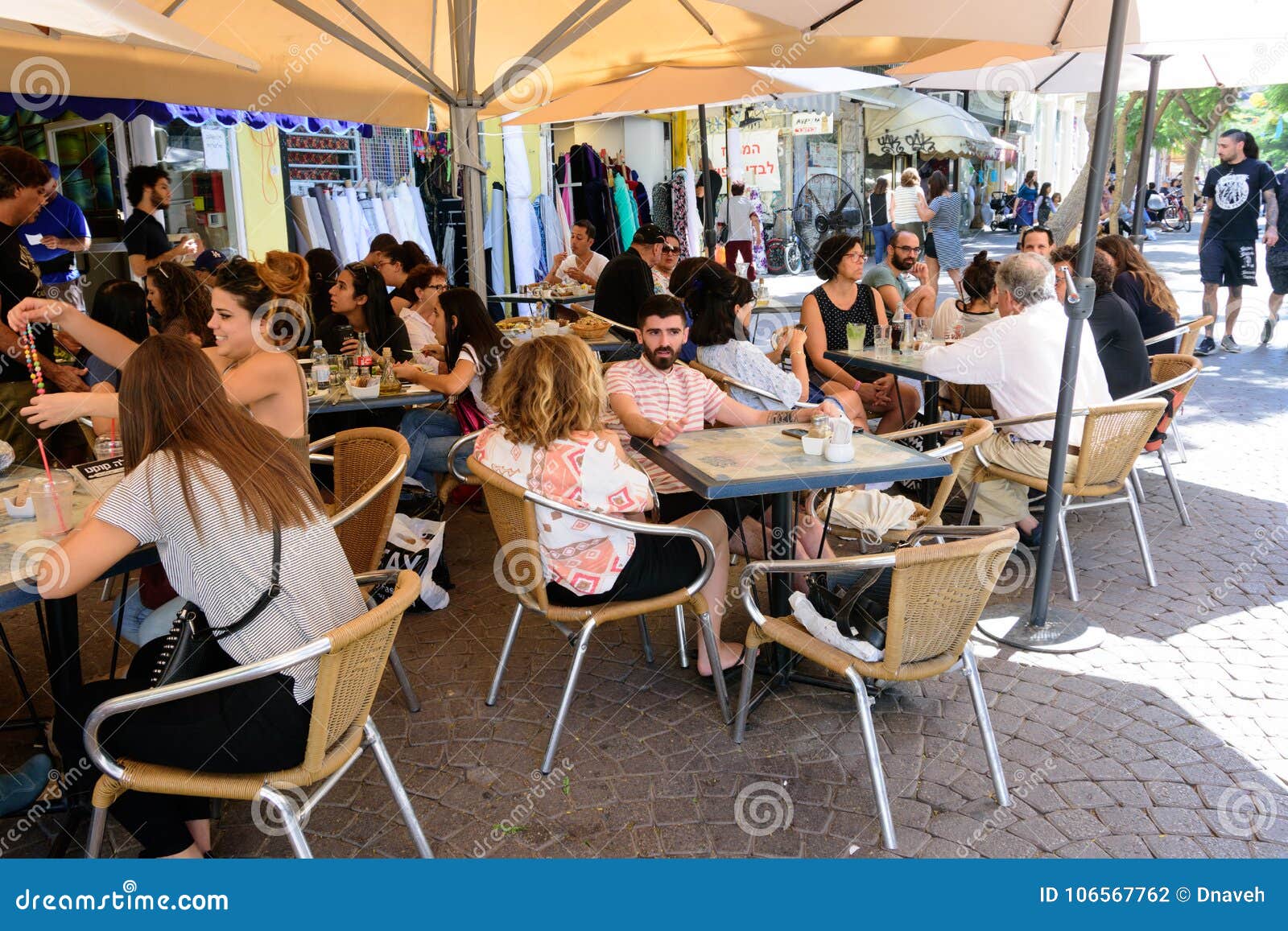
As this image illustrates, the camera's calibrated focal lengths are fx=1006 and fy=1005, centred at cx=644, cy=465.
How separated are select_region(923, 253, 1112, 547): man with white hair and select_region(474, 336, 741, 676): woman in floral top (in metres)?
2.13

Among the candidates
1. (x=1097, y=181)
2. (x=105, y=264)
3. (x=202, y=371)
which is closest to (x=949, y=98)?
(x=105, y=264)

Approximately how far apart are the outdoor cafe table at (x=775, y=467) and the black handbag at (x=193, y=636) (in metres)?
1.30

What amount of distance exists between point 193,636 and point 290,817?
515 mm

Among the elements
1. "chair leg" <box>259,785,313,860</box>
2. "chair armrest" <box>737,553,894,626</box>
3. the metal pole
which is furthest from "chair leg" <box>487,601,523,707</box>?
the metal pole

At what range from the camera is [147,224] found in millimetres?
6992

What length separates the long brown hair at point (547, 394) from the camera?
3182 millimetres

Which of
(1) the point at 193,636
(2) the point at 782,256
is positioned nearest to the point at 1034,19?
(1) the point at 193,636

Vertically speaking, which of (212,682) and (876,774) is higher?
(212,682)

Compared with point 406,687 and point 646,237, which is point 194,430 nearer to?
point 406,687

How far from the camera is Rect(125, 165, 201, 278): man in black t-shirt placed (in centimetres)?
692

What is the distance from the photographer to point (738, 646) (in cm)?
385

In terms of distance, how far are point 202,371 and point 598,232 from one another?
37.5ft

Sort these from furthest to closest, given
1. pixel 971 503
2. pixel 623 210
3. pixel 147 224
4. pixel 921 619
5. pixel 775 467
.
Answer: pixel 623 210 → pixel 147 224 → pixel 971 503 → pixel 775 467 → pixel 921 619

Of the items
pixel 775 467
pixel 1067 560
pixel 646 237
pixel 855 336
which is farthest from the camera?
pixel 646 237
